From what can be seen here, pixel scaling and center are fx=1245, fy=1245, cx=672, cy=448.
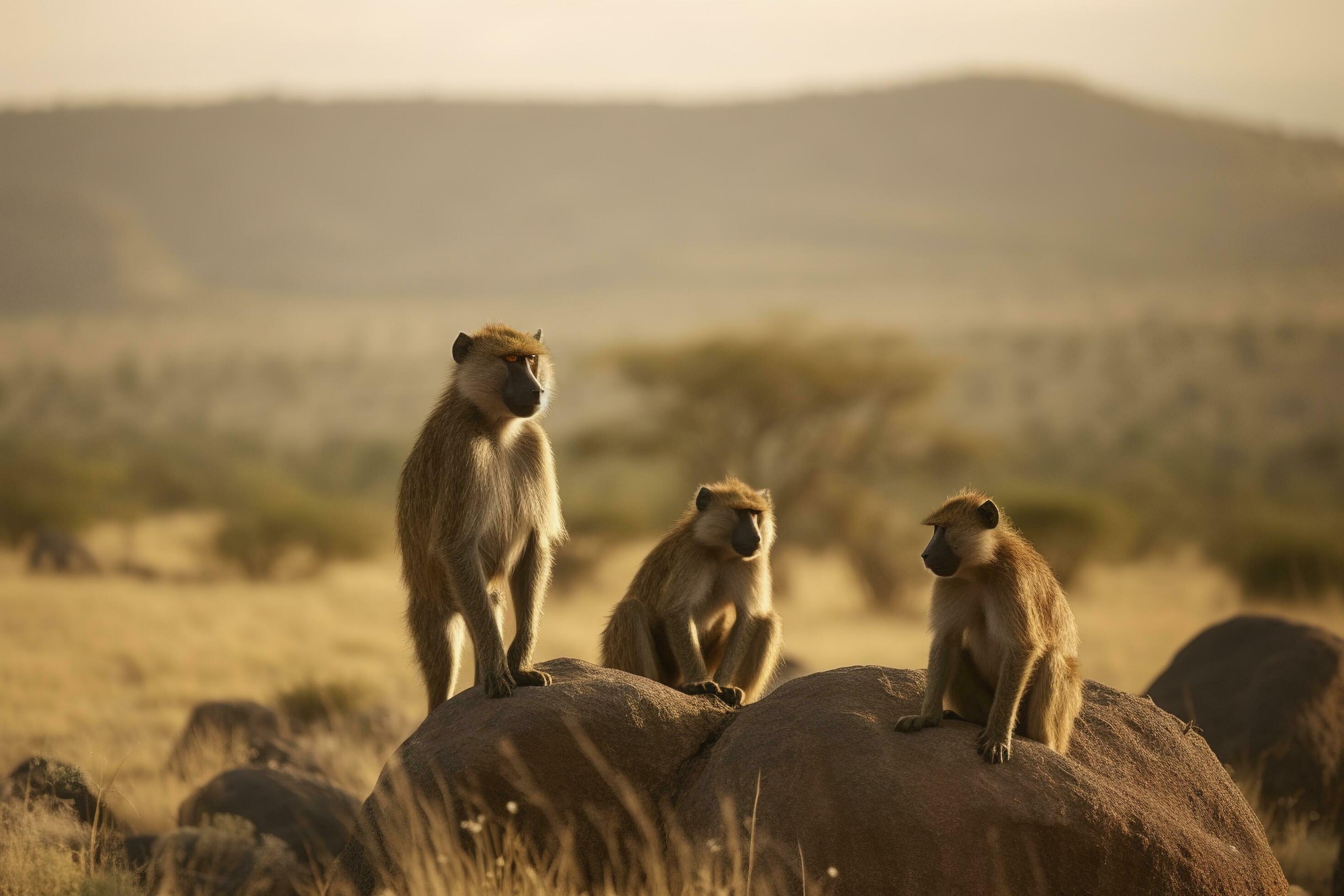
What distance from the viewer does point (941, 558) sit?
5.71 metres

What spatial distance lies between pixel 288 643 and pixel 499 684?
13.0 m

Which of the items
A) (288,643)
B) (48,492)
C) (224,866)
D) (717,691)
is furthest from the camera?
(48,492)

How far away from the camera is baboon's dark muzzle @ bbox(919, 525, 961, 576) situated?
225 inches

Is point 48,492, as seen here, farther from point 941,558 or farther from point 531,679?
point 941,558

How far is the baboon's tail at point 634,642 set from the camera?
7012 millimetres

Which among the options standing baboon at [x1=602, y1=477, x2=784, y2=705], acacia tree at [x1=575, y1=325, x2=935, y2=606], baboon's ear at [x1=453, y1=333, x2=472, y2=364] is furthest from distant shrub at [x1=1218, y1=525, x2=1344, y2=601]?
baboon's ear at [x1=453, y1=333, x2=472, y2=364]

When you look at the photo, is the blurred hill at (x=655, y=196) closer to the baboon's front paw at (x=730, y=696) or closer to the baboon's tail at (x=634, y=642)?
the baboon's tail at (x=634, y=642)

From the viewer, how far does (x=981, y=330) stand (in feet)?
217

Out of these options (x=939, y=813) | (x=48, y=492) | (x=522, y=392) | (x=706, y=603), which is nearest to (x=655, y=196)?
(x=48, y=492)

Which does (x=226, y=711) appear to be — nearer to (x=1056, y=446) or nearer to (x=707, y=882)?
(x=707, y=882)

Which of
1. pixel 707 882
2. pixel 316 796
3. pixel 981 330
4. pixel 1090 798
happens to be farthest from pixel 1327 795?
pixel 981 330

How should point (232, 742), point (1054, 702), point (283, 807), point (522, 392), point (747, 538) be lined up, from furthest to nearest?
1. point (232, 742)
2. point (283, 807)
3. point (747, 538)
4. point (522, 392)
5. point (1054, 702)

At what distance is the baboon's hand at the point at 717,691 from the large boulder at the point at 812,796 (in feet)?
0.34

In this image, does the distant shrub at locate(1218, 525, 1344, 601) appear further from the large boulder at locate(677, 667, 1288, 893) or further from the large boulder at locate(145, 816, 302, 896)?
the large boulder at locate(145, 816, 302, 896)
